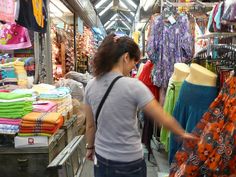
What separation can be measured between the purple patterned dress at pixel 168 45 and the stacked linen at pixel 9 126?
1865 mm

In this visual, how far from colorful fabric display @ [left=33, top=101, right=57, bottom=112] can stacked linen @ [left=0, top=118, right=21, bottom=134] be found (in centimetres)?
31

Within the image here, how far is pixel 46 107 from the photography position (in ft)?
11.2

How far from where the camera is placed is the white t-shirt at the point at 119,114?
2.07 metres

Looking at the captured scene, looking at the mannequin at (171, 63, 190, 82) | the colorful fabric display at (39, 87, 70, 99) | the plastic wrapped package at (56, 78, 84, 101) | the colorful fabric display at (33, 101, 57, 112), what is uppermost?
the mannequin at (171, 63, 190, 82)

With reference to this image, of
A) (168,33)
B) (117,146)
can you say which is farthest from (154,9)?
(117,146)

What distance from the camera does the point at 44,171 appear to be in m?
3.04

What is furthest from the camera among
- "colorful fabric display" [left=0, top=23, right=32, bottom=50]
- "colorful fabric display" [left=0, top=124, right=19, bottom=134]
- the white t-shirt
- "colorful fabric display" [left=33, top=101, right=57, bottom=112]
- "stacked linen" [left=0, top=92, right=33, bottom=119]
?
"colorful fabric display" [left=0, top=23, right=32, bottom=50]

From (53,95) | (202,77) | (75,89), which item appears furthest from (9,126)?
(75,89)

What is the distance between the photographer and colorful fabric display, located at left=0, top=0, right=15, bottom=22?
139 inches

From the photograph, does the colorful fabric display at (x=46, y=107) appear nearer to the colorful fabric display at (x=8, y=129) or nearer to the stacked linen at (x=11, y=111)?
the stacked linen at (x=11, y=111)

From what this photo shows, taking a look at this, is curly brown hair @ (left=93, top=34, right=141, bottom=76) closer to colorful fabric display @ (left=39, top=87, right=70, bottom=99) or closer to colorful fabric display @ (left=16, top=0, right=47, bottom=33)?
colorful fabric display @ (left=39, top=87, right=70, bottom=99)

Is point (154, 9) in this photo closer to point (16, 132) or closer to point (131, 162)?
point (16, 132)

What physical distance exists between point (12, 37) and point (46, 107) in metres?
1.63

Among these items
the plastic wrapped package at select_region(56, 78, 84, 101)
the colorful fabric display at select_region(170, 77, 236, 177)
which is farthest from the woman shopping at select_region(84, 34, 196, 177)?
the plastic wrapped package at select_region(56, 78, 84, 101)
